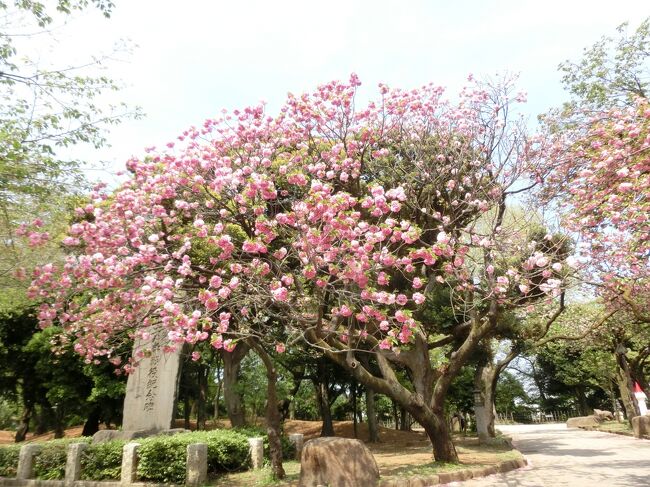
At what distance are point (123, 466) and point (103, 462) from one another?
0.95 meters

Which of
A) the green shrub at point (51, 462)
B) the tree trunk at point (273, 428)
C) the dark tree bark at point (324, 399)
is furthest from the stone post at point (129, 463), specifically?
the dark tree bark at point (324, 399)

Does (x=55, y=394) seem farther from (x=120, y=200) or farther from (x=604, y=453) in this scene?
(x=604, y=453)

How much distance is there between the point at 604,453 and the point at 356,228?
37.7 ft

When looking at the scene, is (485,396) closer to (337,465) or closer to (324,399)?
(324,399)

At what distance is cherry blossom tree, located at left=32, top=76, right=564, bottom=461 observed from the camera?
8.09 metres

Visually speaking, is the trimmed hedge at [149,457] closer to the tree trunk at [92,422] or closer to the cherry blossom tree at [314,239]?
the cherry blossom tree at [314,239]

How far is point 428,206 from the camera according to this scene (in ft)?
39.2

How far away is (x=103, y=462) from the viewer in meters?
10.5

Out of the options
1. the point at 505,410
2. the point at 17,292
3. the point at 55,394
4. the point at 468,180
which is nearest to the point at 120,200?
the point at 17,292

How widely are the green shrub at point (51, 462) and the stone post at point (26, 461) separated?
0.10 m

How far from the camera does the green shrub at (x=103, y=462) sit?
10.3m

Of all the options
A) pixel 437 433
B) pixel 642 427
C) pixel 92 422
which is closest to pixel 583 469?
pixel 437 433

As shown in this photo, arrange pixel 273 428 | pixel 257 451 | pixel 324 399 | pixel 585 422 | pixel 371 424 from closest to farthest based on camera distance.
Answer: pixel 273 428, pixel 257 451, pixel 371 424, pixel 324 399, pixel 585 422

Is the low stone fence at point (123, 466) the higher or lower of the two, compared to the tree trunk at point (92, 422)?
lower
